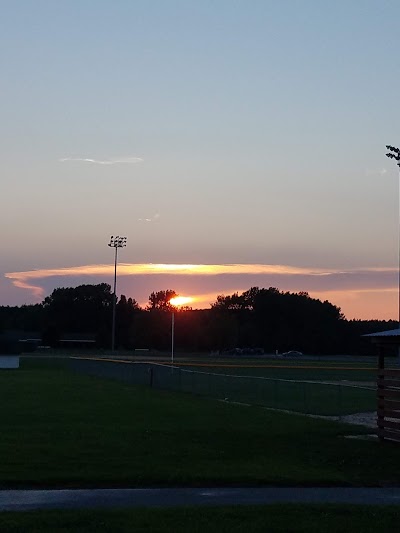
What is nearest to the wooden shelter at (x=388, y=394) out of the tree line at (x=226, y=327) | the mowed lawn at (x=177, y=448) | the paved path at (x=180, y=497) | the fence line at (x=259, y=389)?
the mowed lawn at (x=177, y=448)

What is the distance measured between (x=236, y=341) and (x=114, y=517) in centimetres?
14945

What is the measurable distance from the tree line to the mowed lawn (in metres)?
119

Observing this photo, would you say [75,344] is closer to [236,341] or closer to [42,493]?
[236,341]

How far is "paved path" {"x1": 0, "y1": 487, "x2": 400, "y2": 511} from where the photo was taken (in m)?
12.6

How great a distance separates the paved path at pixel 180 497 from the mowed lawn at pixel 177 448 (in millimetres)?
679

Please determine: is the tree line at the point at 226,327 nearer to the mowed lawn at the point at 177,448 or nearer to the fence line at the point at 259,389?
the fence line at the point at 259,389

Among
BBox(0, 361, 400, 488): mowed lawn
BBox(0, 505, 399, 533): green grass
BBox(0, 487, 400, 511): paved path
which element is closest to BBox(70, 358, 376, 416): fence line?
BBox(0, 361, 400, 488): mowed lawn

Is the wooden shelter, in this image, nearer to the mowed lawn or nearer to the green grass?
the mowed lawn

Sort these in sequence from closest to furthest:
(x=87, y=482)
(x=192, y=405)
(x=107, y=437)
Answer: (x=87, y=482), (x=107, y=437), (x=192, y=405)

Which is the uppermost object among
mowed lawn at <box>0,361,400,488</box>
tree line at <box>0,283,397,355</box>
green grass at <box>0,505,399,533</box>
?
tree line at <box>0,283,397,355</box>

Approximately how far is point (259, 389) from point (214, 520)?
3129cm

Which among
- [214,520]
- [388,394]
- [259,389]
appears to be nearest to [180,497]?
[214,520]

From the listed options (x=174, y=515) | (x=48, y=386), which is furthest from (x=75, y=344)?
(x=174, y=515)

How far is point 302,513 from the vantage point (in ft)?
38.8
